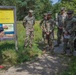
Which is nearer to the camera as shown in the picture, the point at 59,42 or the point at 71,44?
the point at 71,44

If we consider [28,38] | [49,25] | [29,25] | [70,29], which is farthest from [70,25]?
[28,38]

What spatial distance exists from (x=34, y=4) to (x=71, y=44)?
42.7m

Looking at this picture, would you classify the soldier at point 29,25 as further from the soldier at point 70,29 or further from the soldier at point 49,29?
the soldier at point 70,29

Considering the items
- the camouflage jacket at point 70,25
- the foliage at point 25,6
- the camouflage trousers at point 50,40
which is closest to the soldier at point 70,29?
the camouflage jacket at point 70,25

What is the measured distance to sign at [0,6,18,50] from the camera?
11.6 meters

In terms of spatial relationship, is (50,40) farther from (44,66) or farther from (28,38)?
(44,66)

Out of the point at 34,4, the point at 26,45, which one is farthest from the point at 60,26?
the point at 34,4

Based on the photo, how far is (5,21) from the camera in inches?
456

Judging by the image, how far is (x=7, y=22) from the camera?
11.6 metres

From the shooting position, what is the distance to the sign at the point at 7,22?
11.6 meters

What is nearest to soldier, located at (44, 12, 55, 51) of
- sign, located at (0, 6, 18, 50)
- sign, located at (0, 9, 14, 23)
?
sign, located at (0, 6, 18, 50)

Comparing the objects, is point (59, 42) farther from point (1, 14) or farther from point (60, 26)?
point (1, 14)

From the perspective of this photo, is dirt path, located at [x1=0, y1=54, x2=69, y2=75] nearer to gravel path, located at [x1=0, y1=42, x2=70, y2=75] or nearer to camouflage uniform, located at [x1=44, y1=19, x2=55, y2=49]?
gravel path, located at [x1=0, y1=42, x2=70, y2=75]

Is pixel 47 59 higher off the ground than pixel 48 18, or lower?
lower
